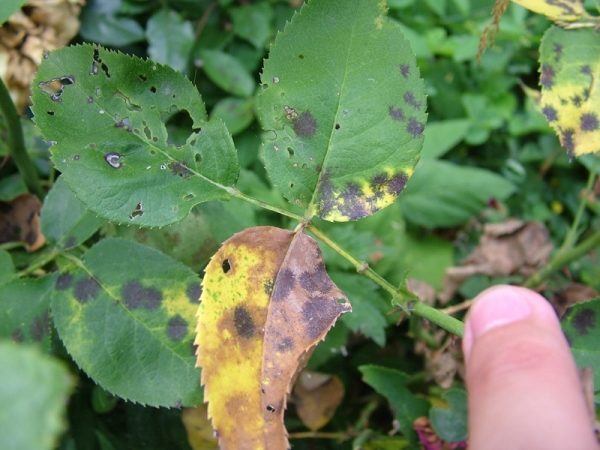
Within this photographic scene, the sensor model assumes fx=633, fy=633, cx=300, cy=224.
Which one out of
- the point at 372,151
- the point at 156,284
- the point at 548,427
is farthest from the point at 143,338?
the point at 548,427

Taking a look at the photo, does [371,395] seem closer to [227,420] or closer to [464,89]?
[227,420]

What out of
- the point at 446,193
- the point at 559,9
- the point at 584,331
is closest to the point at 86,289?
the point at 584,331

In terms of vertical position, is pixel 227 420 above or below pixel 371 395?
above

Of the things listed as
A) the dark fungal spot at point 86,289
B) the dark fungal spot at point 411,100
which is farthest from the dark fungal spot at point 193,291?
the dark fungal spot at point 411,100

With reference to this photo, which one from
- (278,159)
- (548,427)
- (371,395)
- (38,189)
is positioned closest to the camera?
(548,427)

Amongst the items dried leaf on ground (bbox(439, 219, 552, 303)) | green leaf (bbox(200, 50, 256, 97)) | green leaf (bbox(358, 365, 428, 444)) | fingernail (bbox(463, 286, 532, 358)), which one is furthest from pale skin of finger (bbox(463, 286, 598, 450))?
green leaf (bbox(200, 50, 256, 97))

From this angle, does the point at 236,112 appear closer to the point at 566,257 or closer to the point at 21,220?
the point at 21,220
